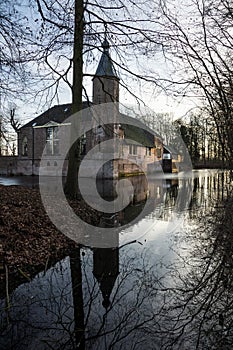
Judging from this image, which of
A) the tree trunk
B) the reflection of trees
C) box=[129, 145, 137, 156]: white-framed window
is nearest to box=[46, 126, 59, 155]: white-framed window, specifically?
box=[129, 145, 137, 156]: white-framed window

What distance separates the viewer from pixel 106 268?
578 centimetres

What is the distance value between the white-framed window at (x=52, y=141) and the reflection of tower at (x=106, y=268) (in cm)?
2946

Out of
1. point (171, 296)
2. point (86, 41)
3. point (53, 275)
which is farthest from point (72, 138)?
point (171, 296)

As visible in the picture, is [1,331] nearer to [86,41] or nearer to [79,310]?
[79,310]

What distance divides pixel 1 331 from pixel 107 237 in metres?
4.63

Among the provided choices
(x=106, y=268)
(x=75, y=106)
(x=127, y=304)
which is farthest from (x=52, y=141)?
(x=127, y=304)

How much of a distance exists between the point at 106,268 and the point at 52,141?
105ft

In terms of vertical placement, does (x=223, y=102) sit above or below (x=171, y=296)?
above

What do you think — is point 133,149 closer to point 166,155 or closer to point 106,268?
point 166,155

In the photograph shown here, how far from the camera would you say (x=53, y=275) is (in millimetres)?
5375

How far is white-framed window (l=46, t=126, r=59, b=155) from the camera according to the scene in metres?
35.4

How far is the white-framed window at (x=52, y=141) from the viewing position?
3544 centimetres

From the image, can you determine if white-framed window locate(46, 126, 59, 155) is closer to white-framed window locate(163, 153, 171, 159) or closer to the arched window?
the arched window

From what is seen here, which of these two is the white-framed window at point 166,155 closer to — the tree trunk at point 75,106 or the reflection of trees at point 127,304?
the tree trunk at point 75,106
